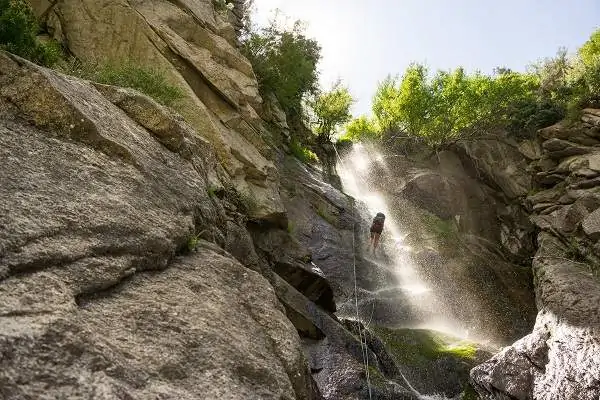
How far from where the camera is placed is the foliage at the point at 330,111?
120 ft

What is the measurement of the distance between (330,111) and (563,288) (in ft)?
83.2

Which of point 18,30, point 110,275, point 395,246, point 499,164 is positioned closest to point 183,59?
point 18,30

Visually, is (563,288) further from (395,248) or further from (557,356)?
(395,248)

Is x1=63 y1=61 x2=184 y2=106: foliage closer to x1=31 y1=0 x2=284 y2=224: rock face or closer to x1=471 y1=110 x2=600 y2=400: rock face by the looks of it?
x1=31 y1=0 x2=284 y2=224: rock face

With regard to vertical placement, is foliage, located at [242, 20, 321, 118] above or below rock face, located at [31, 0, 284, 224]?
above

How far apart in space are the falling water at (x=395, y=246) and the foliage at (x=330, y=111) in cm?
265

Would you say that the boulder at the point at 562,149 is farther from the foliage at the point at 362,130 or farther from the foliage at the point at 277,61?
the foliage at the point at 362,130

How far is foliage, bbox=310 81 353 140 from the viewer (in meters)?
36.7

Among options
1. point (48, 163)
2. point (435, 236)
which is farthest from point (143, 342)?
point (435, 236)

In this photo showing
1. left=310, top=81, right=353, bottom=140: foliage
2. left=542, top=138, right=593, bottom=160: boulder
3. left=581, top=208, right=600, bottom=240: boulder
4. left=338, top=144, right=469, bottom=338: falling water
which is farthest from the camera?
left=310, top=81, right=353, bottom=140: foliage

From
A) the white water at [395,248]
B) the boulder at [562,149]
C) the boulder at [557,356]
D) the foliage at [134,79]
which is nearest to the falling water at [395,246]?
the white water at [395,248]

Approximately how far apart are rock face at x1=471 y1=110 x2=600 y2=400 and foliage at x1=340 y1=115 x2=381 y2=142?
707 inches

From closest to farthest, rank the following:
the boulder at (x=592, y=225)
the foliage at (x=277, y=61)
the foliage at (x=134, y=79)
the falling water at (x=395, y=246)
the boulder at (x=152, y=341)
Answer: the boulder at (x=152, y=341) → the foliage at (x=134, y=79) → the boulder at (x=592, y=225) → the falling water at (x=395, y=246) → the foliage at (x=277, y=61)

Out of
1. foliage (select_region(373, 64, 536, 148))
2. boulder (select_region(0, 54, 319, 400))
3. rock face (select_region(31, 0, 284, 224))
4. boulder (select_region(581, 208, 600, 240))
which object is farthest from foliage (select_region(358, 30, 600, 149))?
boulder (select_region(0, 54, 319, 400))
